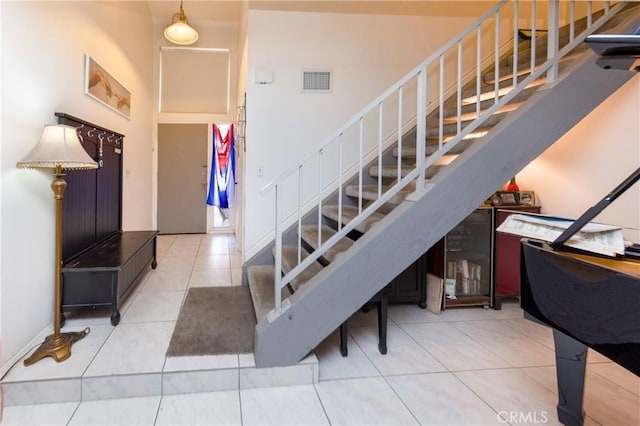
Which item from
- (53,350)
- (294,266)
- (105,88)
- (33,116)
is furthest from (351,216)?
(105,88)

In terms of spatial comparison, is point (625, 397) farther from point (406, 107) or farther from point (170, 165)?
point (170, 165)

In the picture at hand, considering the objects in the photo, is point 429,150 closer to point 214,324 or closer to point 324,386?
point 324,386

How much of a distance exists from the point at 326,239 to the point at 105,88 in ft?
8.72

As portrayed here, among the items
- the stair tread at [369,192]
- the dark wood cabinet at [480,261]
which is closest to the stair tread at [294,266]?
the stair tread at [369,192]

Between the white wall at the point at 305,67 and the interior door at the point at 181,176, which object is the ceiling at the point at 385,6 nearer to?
the white wall at the point at 305,67

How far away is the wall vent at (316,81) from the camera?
3.50 m

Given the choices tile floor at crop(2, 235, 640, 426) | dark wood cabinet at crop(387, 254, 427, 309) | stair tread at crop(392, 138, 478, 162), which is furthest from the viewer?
dark wood cabinet at crop(387, 254, 427, 309)

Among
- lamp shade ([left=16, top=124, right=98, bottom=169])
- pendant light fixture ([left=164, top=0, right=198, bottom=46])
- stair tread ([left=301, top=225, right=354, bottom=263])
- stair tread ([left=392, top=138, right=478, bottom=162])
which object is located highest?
pendant light fixture ([left=164, top=0, right=198, bottom=46])

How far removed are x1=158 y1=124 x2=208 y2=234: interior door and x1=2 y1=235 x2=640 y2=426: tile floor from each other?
375cm

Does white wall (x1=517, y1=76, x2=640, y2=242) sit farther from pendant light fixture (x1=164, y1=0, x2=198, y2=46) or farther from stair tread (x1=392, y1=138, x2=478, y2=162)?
pendant light fixture (x1=164, y1=0, x2=198, y2=46)

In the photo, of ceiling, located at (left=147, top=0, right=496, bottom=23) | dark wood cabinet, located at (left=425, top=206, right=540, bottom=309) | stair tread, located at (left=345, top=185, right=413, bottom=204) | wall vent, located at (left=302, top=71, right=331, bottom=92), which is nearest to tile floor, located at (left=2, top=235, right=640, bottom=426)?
dark wood cabinet, located at (left=425, top=206, right=540, bottom=309)

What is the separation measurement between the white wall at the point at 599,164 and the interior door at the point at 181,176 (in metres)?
5.14

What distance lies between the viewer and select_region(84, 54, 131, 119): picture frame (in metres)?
3.01

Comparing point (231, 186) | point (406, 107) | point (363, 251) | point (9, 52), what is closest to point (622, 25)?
point (406, 107)
